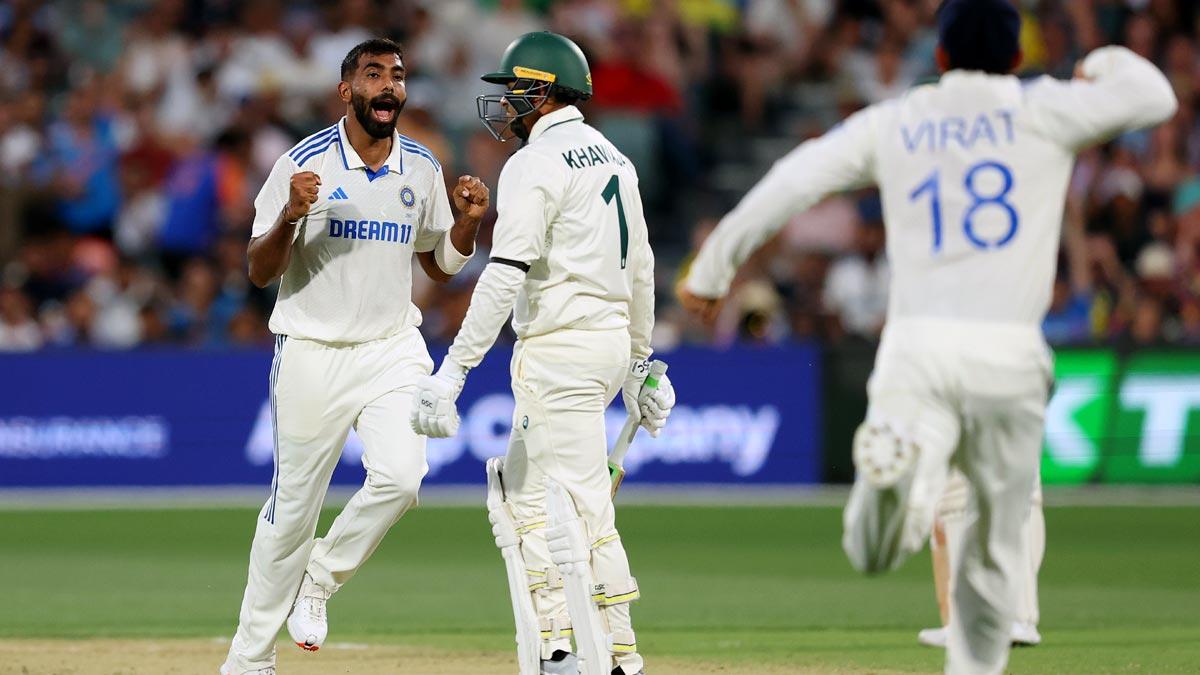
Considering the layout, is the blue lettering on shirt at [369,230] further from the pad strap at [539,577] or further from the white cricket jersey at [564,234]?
the pad strap at [539,577]

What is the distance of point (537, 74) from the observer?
6.66 m

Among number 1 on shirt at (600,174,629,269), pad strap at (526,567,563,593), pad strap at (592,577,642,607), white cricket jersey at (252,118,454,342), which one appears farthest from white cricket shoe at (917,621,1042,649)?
white cricket jersey at (252,118,454,342)

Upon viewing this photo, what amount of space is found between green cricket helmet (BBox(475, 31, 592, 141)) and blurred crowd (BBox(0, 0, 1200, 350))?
331 inches

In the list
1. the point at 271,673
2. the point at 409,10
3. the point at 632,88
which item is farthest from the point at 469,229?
the point at 409,10

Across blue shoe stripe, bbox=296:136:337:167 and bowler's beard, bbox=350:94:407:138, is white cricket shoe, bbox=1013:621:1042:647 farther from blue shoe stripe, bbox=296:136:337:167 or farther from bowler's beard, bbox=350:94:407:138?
blue shoe stripe, bbox=296:136:337:167

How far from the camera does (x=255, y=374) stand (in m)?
14.6

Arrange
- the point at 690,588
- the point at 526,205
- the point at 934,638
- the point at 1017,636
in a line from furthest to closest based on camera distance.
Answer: the point at 690,588 < the point at 934,638 < the point at 1017,636 < the point at 526,205

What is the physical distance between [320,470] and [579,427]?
107 cm

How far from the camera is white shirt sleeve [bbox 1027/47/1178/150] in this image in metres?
5.13

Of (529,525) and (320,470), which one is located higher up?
(320,470)

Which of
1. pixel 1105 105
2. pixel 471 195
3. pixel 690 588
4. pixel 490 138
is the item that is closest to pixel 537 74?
pixel 471 195

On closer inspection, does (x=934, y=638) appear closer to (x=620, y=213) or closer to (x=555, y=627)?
(x=555, y=627)

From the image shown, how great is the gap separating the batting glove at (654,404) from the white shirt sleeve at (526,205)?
80cm

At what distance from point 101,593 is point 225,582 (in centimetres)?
69
